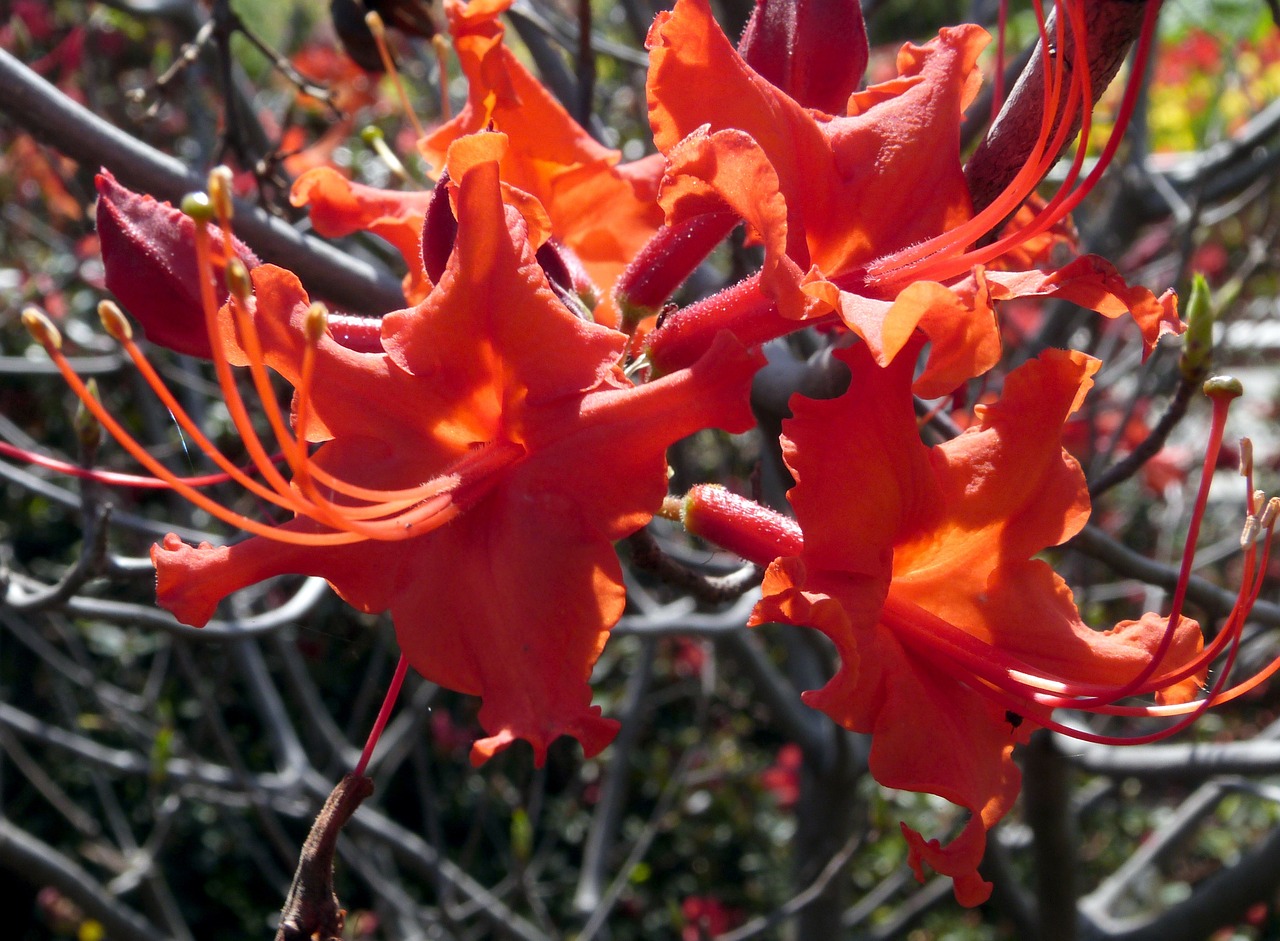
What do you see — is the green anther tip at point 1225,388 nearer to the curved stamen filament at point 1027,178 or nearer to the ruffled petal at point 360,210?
the curved stamen filament at point 1027,178

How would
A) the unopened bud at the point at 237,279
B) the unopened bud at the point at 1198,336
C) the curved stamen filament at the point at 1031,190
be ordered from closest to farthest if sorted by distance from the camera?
the unopened bud at the point at 237,279, the curved stamen filament at the point at 1031,190, the unopened bud at the point at 1198,336

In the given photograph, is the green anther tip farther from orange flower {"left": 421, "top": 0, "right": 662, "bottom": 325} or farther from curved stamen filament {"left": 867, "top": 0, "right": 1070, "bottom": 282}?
orange flower {"left": 421, "top": 0, "right": 662, "bottom": 325}

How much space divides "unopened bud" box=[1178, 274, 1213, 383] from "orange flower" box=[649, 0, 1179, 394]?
21.6 inches

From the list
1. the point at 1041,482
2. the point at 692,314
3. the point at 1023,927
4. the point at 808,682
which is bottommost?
the point at 1023,927

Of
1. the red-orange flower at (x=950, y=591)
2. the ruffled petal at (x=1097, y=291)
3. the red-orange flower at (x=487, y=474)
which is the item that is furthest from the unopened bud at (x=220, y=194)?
the ruffled petal at (x=1097, y=291)

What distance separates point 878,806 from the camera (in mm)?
3072

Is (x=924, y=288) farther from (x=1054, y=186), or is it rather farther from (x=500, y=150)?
(x=1054, y=186)

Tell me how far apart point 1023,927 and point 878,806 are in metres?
0.56

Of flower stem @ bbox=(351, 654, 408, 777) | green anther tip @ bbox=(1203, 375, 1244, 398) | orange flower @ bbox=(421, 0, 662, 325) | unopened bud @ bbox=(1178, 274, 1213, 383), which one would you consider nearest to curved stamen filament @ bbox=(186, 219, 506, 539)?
flower stem @ bbox=(351, 654, 408, 777)

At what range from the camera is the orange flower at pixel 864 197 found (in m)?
0.85

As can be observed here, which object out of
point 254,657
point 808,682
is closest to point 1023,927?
point 808,682

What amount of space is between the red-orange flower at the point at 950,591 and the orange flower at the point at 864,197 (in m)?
0.10

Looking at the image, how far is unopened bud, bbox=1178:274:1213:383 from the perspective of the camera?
1445 millimetres

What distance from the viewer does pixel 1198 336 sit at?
4.75ft
